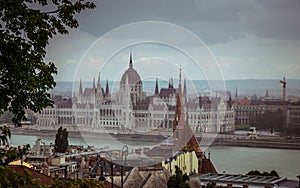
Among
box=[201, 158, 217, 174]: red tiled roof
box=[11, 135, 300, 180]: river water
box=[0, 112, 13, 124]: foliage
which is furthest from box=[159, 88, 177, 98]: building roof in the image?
box=[0, 112, 13, 124]: foliage

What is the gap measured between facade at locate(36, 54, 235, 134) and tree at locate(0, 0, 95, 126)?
307 inches

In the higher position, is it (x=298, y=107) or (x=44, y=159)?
(x=298, y=107)

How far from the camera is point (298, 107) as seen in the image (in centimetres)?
993

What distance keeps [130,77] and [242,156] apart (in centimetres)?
233

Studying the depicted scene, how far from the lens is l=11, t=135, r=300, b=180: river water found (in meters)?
8.42

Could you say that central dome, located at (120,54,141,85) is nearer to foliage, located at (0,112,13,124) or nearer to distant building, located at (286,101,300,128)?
distant building, located at (286,101,300,128)

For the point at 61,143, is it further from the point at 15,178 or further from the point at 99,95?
the point at 15,178

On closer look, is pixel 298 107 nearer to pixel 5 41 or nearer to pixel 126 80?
pixel 126 80

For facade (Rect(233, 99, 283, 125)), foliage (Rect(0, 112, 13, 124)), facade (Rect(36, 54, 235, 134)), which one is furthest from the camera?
facade (Rect(233, 99, 283, 125))

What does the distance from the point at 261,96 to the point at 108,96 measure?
278cm

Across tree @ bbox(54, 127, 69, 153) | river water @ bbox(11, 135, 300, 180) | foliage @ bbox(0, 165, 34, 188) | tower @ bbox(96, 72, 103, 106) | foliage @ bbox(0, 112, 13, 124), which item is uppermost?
tower @ bbox(96, 72, 103, 106)

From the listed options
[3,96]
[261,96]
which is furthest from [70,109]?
[3,96]

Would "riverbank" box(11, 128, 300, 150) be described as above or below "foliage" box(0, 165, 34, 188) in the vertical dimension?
below

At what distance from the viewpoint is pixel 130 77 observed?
30.5 feet
